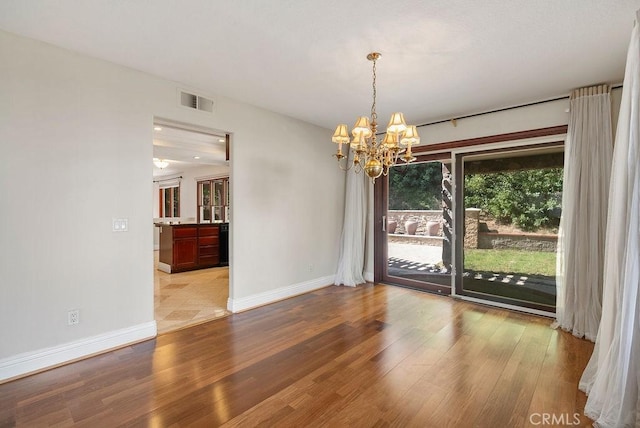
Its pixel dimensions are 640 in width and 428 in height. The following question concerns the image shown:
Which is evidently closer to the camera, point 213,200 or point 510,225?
point 510,225

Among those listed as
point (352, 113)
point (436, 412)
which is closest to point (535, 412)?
point (436, 412)

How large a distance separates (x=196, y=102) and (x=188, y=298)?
2.77 m

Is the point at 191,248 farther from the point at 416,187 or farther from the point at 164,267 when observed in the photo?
the point at 416,187

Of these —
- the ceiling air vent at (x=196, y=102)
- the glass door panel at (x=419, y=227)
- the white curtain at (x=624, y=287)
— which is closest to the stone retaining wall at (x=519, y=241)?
the glass door panel at (x=419, y=227)

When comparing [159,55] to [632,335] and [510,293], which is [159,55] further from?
[510,293]

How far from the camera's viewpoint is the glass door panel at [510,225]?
383 cm

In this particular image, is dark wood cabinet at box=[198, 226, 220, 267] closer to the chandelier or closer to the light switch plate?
the light switch plate

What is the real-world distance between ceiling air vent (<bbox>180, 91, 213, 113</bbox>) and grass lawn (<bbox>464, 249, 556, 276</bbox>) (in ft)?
13.6

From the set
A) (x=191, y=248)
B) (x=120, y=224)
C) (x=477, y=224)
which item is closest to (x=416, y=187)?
(x=477, y=224)

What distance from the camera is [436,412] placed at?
193 centimetres

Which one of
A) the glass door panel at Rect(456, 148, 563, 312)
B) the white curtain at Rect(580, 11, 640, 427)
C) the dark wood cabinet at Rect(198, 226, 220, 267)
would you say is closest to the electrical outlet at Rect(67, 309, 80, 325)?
the dark wood cabinet at Rect(198, 226, 220, 267)

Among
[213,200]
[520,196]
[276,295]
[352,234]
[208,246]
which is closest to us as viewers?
[520,196]

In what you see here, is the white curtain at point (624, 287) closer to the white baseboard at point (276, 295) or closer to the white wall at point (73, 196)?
the white baseboard at point (276, 295)

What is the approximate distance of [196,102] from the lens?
3424 millimetres
